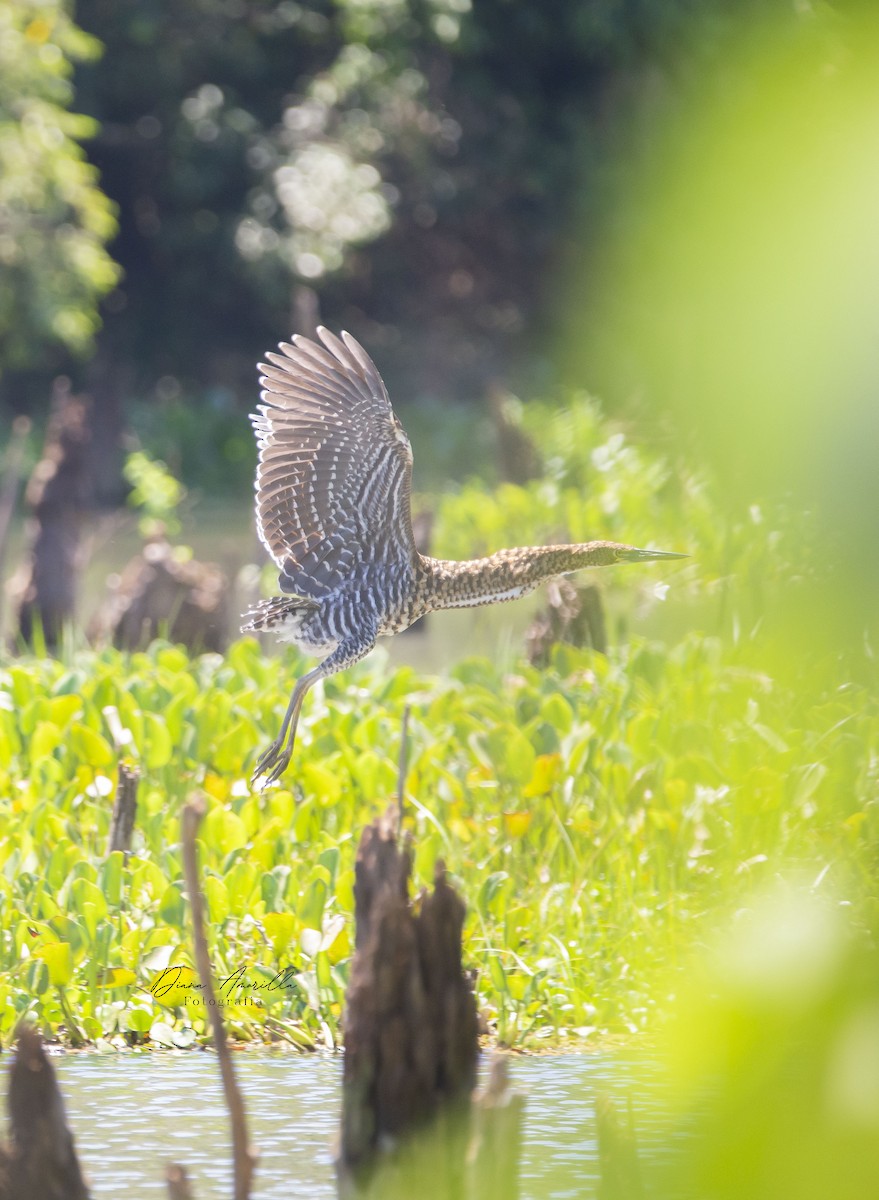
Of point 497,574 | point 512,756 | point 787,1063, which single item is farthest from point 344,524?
point 787,1063

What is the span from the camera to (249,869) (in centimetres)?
495

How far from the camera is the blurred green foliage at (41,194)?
51.2 ft

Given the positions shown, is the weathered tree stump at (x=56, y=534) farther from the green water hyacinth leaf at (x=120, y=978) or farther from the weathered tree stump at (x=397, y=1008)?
the weathered tree stump at (x=397, y=1008)

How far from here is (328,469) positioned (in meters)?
4.74

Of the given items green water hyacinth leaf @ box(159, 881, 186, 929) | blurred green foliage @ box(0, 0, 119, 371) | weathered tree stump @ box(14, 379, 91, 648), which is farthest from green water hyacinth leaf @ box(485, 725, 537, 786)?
blurred green foliage @ box(0, 0, 119, 371)

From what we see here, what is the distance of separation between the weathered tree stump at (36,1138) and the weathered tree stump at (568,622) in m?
5.78

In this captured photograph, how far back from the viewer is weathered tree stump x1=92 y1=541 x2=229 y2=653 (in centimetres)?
905

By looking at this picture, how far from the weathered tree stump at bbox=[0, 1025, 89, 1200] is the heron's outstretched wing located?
94.2 inches

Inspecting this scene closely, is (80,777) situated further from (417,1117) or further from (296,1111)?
(417,1117)

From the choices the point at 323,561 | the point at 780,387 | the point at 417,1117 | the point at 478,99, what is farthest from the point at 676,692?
the point at 478,99

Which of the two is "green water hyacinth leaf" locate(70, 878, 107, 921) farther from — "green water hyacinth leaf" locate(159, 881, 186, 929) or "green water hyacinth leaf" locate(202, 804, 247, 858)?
"green water hyacinth leaf" locate(202, 804, 247, 858)

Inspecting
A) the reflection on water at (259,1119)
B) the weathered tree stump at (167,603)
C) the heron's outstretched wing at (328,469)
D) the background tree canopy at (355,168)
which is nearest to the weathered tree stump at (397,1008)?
the reflection on water at (259,1119)

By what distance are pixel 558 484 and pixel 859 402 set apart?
561 inches

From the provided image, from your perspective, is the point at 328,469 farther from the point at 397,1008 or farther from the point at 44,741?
the point at 44,741
